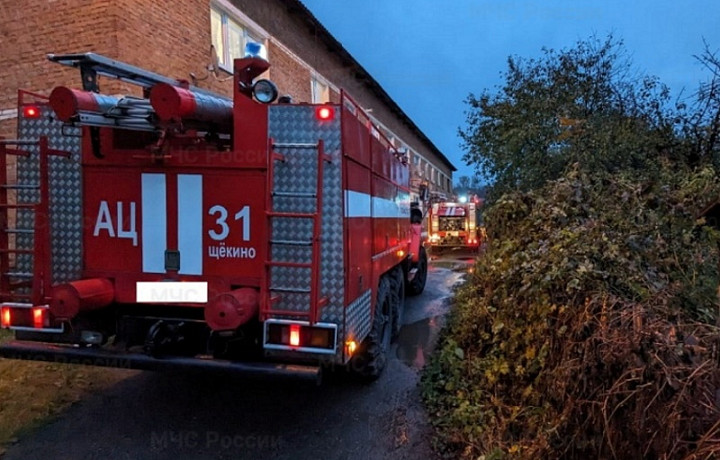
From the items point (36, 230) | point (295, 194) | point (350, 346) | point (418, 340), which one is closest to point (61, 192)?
point (36, 230)

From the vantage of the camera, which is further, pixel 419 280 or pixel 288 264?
pixel 419 280

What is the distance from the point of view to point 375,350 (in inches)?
209

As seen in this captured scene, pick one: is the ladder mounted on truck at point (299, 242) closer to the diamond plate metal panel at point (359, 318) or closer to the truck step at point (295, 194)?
the truck step at point (295, 194)

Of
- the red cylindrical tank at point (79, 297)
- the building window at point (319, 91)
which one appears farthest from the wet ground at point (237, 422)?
the building window at point (319, 91)

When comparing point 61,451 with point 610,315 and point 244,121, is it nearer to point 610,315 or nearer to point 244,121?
point 244,121

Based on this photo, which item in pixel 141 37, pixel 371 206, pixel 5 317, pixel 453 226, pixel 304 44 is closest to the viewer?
pixel 5 317

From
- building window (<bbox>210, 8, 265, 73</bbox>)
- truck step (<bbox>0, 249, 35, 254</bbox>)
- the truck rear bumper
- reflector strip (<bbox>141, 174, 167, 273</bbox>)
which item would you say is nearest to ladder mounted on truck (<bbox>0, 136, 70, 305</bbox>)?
truck step (<bbox>0, 249, 35, 254</bbox>)

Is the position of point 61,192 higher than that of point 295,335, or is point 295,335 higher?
point 61,192

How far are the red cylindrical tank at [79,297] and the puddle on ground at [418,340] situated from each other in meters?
3.65

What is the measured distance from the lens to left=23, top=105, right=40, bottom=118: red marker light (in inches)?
164

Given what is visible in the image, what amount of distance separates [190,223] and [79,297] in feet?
3.17

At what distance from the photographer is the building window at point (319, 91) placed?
16688 millimetres

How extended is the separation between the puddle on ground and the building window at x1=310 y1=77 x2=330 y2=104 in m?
10.2

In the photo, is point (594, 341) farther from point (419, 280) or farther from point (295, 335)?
point (419, 280)
